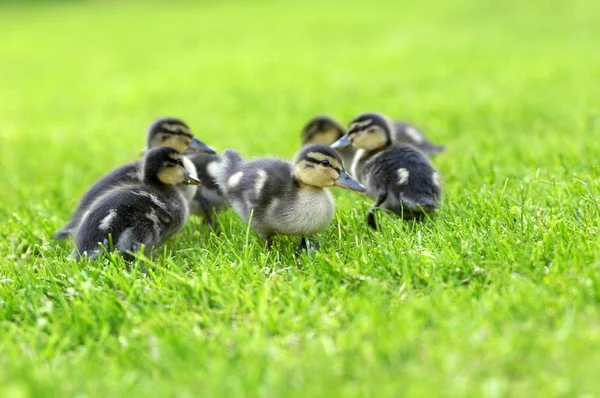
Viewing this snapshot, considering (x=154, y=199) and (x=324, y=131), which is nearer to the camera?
(x=154, y=199)

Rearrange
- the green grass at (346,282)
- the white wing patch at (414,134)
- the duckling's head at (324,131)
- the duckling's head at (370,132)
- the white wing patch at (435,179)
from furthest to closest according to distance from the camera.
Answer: the duckling's head at (324,131), the white wing patch at (414,134), the duckling's head at (370,132), the white wing patch at (435,179), the green grass at (346,282)

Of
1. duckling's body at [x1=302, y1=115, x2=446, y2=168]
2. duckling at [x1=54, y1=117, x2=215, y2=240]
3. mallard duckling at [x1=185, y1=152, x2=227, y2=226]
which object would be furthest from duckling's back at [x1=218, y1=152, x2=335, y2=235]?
duckling's body at [x1=302, y1=115, x2=446, y2=168]

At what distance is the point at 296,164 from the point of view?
14.2 ft

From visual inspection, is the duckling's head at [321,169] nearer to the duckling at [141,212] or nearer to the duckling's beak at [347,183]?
the duckling's beak at [347,183]

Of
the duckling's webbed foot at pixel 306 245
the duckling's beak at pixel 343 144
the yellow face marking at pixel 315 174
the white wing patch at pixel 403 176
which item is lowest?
the duckling's webbed foot at pixel 306 245

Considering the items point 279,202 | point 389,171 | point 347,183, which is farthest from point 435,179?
point 279,202

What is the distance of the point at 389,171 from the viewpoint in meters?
4.88

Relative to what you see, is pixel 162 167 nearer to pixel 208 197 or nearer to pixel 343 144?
pixel 208 197

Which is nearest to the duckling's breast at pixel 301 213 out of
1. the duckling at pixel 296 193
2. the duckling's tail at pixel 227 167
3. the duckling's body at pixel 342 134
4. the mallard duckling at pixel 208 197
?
the duckling at pixel 296 193

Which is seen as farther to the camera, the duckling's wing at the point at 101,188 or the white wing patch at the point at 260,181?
the duckling's wing at the point at 101,188

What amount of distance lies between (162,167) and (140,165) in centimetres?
34

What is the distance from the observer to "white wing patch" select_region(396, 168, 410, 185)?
4.68 m

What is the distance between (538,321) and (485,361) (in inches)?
14.6

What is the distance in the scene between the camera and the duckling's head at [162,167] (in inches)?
181
